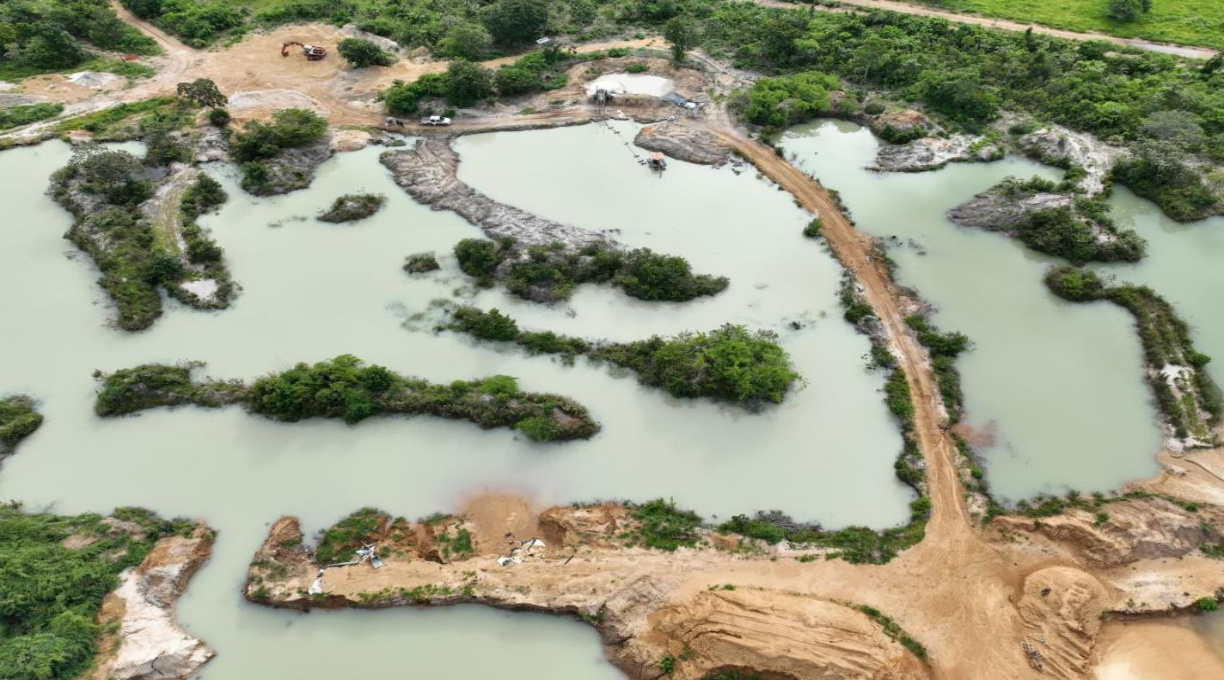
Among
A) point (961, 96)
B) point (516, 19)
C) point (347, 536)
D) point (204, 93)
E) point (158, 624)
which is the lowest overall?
point (158, 624)

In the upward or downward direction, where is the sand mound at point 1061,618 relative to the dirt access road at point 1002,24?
downward

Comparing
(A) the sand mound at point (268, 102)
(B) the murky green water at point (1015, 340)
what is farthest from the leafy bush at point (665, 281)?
(A) the sand mound at point (268, 102)

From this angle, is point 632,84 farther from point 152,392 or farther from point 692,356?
point 152,392

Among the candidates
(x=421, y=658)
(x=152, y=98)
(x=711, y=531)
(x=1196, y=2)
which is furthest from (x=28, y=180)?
(x=1196, y=2)

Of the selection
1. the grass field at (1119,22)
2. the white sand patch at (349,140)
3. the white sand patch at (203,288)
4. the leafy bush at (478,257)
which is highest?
the grass field at (1119,22)

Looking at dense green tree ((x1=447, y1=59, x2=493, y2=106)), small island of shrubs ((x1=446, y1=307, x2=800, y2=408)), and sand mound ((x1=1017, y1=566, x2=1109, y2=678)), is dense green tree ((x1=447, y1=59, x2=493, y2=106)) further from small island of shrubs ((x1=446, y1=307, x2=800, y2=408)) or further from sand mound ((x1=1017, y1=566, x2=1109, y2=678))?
sand mound ((x1=1017, y1=566, x2=1109, y2=678))

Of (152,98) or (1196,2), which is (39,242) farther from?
(1196,2)

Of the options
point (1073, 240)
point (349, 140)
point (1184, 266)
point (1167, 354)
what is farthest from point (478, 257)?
point (1184, 266)

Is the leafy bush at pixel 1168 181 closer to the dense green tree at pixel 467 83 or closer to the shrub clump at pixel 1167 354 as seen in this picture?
the shrub clump at pixel 1167 354
